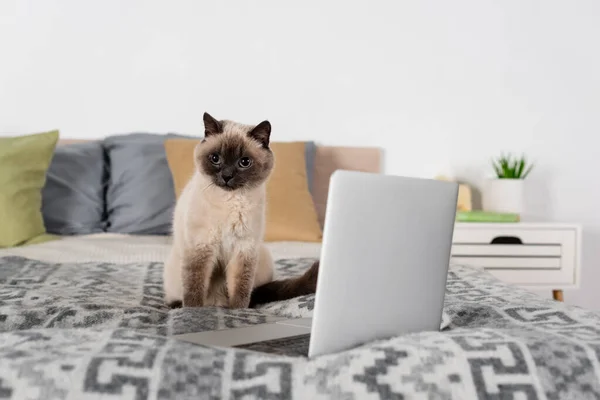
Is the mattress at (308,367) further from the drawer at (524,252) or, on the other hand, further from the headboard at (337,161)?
the headboard at (337,161)

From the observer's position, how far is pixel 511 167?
2.95 metres

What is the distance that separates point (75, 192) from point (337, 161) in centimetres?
122

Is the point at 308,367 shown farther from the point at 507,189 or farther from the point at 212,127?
the point at 507,189

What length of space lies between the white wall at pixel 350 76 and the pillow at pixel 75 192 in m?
0.29

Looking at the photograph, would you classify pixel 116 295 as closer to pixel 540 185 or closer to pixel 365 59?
pixel 365 59

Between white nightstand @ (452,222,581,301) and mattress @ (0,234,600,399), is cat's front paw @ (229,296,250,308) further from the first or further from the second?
white nightstand @ (452,222,581,301)

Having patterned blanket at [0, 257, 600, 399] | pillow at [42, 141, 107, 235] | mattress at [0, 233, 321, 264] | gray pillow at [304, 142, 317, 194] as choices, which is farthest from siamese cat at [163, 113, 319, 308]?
gray pillow at [304, 142, 317, 194]

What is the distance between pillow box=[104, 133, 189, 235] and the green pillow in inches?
11.5

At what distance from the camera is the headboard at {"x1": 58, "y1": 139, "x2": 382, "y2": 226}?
9.14 ft

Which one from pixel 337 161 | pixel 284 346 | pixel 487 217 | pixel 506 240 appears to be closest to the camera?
pixel 284 346

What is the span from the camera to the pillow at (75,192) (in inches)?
96.1

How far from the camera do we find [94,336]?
2.46 feet

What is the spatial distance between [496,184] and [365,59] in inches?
35.3

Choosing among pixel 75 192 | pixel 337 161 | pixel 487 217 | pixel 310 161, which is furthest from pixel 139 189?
pixel 487 217
